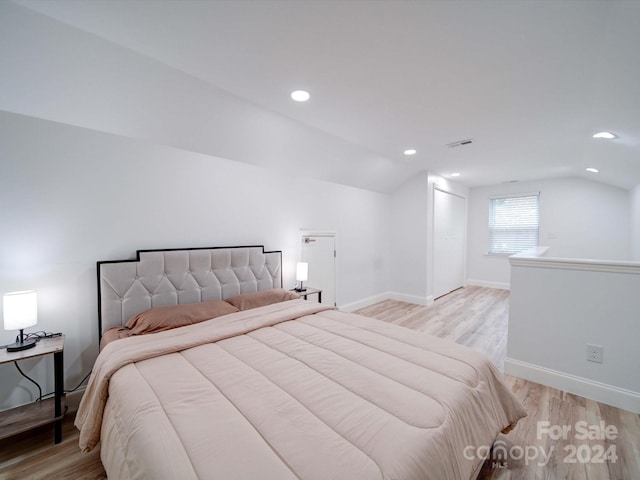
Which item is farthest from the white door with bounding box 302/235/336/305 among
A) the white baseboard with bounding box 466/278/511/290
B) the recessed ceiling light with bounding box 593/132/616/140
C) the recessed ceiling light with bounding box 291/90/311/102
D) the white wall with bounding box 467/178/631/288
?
the white wall with bounding box 467/178/631/288

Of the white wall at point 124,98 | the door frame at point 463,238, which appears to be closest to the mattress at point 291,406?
the white wall at point 124,98

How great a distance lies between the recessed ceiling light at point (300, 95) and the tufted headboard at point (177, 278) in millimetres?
1636

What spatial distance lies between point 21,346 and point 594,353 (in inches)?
166

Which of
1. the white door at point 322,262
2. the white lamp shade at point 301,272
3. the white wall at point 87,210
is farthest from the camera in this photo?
the white door at point 322,262

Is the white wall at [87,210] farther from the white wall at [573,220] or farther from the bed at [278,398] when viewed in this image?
the white wall at [573,220]

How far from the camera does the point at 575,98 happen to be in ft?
6.88

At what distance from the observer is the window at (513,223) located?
18.7 ft

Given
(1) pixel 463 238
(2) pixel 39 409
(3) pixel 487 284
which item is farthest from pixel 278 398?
(3) pixel 487 284

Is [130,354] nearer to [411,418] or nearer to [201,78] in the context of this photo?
[411,418]

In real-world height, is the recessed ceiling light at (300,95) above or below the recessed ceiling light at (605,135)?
above

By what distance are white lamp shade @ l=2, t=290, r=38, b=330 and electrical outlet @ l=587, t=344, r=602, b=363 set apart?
13.6ft

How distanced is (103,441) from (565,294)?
3.41 metres

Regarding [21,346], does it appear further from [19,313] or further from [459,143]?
[459,143]

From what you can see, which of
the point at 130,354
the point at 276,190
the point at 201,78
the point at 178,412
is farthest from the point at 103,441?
the point at 276,190
